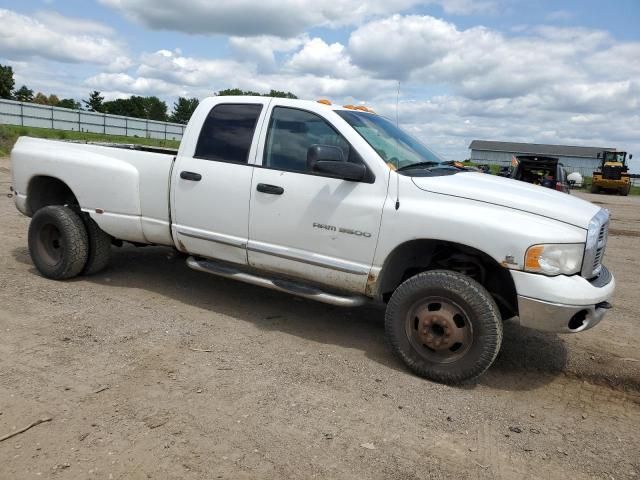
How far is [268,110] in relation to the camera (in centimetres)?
481

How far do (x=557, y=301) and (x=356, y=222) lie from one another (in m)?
1.53

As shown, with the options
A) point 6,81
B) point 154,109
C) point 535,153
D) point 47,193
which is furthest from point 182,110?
point 47,193

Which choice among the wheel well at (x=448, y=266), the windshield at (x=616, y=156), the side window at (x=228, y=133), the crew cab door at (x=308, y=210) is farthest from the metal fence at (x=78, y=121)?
the wheel well at (x=448, y=266)

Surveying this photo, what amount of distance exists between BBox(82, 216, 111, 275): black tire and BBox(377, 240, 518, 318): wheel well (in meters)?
3.18

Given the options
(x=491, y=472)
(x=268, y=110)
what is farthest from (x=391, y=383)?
(x=268, y=110)

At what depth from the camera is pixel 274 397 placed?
357 centimetres

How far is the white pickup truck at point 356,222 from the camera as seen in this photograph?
12.3 feet

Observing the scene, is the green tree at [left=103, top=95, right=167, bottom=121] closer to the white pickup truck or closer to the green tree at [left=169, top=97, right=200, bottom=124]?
the green tree at [left=169, top=97, right=200, bottom=124]

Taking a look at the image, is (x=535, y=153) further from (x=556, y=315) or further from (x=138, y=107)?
(x=556, y=315)

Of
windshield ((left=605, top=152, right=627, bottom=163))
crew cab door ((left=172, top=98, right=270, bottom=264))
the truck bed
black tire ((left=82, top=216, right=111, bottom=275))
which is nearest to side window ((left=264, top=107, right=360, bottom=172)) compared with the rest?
crew cab door ((left=172, top=98, right=270, bottom=264))

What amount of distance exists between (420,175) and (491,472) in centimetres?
223

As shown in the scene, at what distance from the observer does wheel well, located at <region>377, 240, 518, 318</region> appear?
412cm

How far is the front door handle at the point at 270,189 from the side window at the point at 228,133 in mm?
323

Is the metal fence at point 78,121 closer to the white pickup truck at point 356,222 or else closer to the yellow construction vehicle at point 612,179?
the yellow construction vehicle at point 612,179
